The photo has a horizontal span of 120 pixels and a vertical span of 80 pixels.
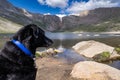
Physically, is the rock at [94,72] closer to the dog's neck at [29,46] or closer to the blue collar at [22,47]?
the dog's neck at [29,46]

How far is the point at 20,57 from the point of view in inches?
261

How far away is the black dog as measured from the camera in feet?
21.5

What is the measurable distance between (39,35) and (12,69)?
128 cm

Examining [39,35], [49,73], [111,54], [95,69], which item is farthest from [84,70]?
[111,54]

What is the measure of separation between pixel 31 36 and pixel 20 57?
2.28ft

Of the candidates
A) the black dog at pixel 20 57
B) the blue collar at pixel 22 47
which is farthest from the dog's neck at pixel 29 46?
the blue collar at pixel 22 47

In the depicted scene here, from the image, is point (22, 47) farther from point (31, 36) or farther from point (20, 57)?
point (31, 36)

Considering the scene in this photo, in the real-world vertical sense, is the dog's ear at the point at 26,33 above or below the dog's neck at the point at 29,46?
above

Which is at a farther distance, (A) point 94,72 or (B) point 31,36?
(A) point 94,72

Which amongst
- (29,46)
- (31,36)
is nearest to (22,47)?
(29,46)

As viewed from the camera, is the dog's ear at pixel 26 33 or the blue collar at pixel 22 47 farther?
the dog's ear at pixel 26 33

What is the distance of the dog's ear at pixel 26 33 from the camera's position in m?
6.74

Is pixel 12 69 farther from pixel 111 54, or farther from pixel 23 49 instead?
pixel 111 54

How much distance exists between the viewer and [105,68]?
1659 cm
